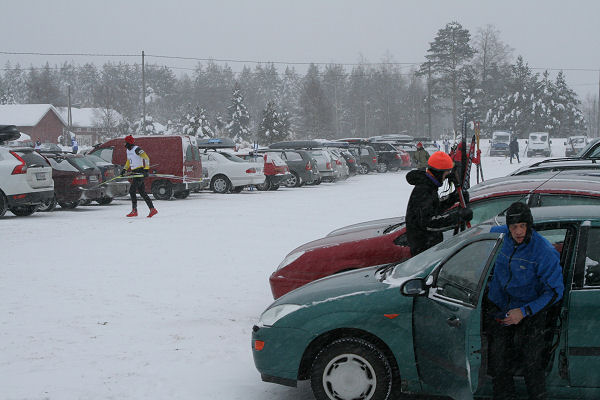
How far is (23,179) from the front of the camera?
50.9ft

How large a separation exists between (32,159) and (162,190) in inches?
233

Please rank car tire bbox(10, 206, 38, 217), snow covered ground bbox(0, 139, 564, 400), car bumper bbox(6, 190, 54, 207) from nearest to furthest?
snow covered ground bbox(0, 139, 564, 400) → car bumper bbox(6, 190, 54, 207) → car tire bbox(10, 206, 38, 217)

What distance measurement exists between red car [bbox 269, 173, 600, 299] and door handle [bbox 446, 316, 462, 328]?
2.27 meters

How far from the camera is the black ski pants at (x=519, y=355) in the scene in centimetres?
411

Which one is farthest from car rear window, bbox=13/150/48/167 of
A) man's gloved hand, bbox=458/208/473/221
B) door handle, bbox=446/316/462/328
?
door handle, bbox=446/316/462/328

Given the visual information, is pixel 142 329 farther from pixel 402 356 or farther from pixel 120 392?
pixel 402 356

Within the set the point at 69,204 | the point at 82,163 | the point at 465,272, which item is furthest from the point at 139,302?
the point at 69,204

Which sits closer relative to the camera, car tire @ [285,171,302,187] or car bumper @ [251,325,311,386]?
car bumper @ [251,325,311,386]

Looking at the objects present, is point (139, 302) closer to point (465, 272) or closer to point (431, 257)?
point (431, 257)

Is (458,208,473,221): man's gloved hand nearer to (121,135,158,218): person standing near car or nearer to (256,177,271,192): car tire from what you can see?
(121,135,158,218): person standing near car

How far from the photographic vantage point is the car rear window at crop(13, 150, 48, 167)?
1585 centimetres

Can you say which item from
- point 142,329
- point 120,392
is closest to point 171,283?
point 142,329

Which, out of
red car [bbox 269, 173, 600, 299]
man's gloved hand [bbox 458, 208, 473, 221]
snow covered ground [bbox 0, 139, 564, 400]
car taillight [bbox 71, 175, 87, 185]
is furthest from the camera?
car taillight [bbox 71, 175, 87, 185]

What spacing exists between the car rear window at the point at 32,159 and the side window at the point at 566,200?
12.2 metres
